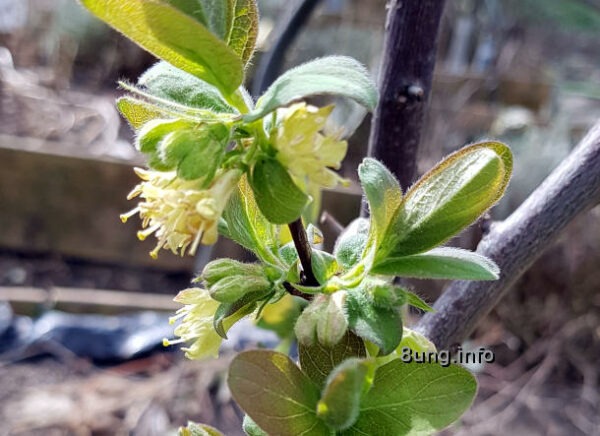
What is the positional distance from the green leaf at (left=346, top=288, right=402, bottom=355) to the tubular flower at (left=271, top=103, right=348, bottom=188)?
0.06 m

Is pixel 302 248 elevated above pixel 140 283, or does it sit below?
above

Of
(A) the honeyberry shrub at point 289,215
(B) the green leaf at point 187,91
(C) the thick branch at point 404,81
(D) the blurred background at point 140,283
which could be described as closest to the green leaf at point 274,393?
(A) the honeyberry shrub at point 289,215

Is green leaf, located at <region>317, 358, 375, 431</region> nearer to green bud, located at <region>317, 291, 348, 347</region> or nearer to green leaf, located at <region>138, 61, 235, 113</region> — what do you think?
green bud, located at <region>317, 291, 348, 347</region>

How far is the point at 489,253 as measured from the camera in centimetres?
49

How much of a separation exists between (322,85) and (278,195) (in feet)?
0.17

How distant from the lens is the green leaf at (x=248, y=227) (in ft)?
1.14

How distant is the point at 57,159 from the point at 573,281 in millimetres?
1972

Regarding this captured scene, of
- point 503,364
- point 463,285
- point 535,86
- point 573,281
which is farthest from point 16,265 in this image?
point 535,86

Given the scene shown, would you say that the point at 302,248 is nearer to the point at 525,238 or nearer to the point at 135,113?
the point at 135,113

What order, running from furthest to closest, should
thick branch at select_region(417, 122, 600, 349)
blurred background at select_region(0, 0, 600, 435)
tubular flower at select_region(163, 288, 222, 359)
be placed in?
blurred background at select_region(0, 0, 600, 435)
thick branch at select_region(417, 122, 600, 349)
tubular flower at select_region(163, 288, 222, 359)

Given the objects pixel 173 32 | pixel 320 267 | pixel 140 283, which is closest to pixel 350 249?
pixel 320 267

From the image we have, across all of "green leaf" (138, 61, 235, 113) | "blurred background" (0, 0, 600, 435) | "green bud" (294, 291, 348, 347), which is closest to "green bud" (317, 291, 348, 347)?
"green bud" (294, 291, 348, 347)

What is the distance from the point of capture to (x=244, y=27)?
320 mm

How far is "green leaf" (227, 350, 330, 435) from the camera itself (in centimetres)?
31
